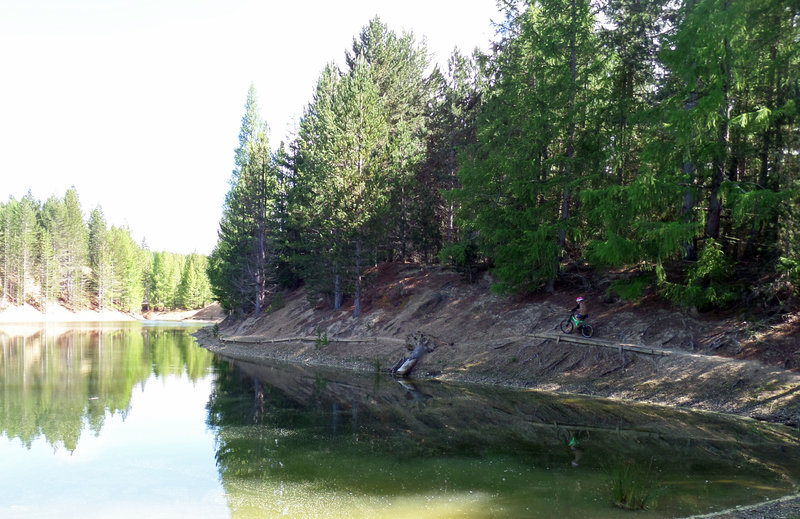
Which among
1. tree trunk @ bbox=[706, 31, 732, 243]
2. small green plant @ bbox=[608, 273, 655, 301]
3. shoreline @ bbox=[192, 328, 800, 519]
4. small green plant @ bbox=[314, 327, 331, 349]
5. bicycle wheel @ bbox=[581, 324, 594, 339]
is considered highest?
tree trunk @ bbox=[706, 31, 732, 243]

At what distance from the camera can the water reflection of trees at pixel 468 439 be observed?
31.8 feet

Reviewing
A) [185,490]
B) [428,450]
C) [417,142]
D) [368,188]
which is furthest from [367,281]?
[185,490]

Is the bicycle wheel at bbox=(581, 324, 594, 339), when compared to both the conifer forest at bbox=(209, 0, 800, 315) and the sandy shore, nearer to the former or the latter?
the conifer forest at bbox=(209, 0, 800, 315)

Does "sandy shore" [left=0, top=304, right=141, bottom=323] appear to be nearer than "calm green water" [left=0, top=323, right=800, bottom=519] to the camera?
No

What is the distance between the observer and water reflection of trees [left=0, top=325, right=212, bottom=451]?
14.1 meters

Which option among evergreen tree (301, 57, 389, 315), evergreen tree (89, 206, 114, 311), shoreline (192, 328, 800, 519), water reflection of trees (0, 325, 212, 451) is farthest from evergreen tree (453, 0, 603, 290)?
evergreen tree (89, 206, 114, 311)

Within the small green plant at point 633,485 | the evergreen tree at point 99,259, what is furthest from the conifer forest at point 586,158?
the evergreen tree at point 99,259

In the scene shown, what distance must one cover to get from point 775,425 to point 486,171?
48.7ft

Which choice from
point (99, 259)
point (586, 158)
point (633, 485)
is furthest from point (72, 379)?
point (99, 259)

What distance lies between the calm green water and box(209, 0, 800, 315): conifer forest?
20.4ft

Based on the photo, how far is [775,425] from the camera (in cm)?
1255

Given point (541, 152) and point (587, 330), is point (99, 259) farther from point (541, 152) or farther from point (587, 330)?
point (587, 330)

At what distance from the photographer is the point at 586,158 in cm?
2147

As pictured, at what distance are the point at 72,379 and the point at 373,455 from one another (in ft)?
59.5
